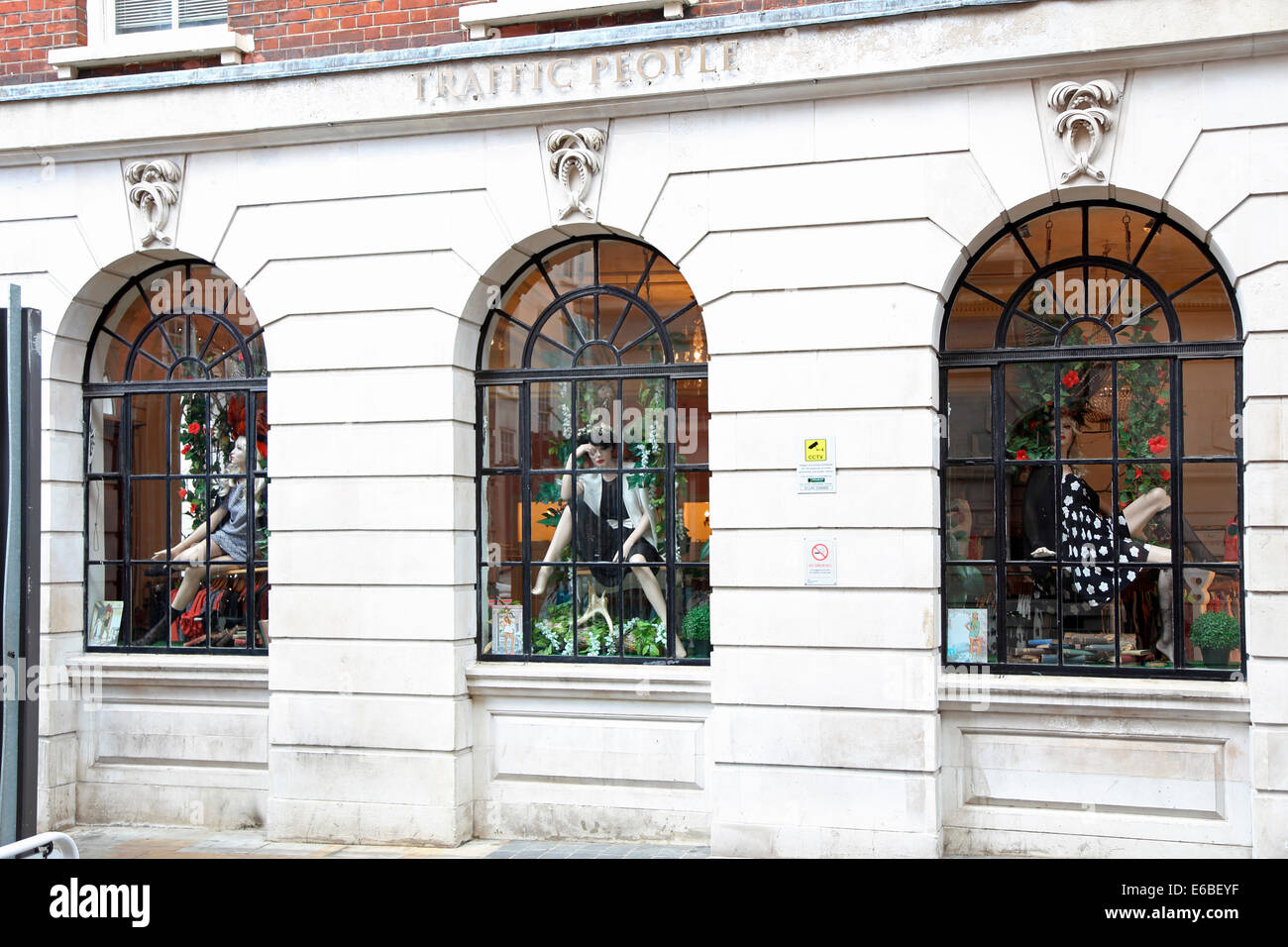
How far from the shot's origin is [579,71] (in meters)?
8.96

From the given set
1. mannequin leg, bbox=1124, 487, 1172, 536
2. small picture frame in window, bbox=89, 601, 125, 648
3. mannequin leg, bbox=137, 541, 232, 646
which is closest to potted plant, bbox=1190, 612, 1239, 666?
mannequin leg, bbox=1124, 487, 1172, 536

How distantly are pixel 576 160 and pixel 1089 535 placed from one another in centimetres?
430

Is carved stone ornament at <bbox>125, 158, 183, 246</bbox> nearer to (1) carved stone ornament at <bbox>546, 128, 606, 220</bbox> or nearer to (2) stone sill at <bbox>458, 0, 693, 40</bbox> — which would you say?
(2) stone sill at <bbox>458, 0, 693, 40</bbox>

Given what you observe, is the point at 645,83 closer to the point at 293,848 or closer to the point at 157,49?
the point at 157,49

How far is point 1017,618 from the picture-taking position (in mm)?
8695

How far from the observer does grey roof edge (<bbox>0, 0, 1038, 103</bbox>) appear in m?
8.46

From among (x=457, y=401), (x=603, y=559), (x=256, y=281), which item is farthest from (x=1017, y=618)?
(x=256, y=281)

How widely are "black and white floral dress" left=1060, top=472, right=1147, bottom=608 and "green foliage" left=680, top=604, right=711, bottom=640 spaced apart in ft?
7.98

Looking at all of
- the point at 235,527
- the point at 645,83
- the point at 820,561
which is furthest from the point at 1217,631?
the point at 235,527

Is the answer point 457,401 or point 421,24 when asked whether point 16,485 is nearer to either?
point 457,401

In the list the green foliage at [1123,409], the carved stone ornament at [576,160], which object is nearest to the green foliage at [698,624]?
the green foliage at [1123,409]

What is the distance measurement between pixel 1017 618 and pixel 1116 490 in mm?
1059

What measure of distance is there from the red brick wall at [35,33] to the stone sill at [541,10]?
130 inches

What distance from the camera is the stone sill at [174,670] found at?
988 centimetres
